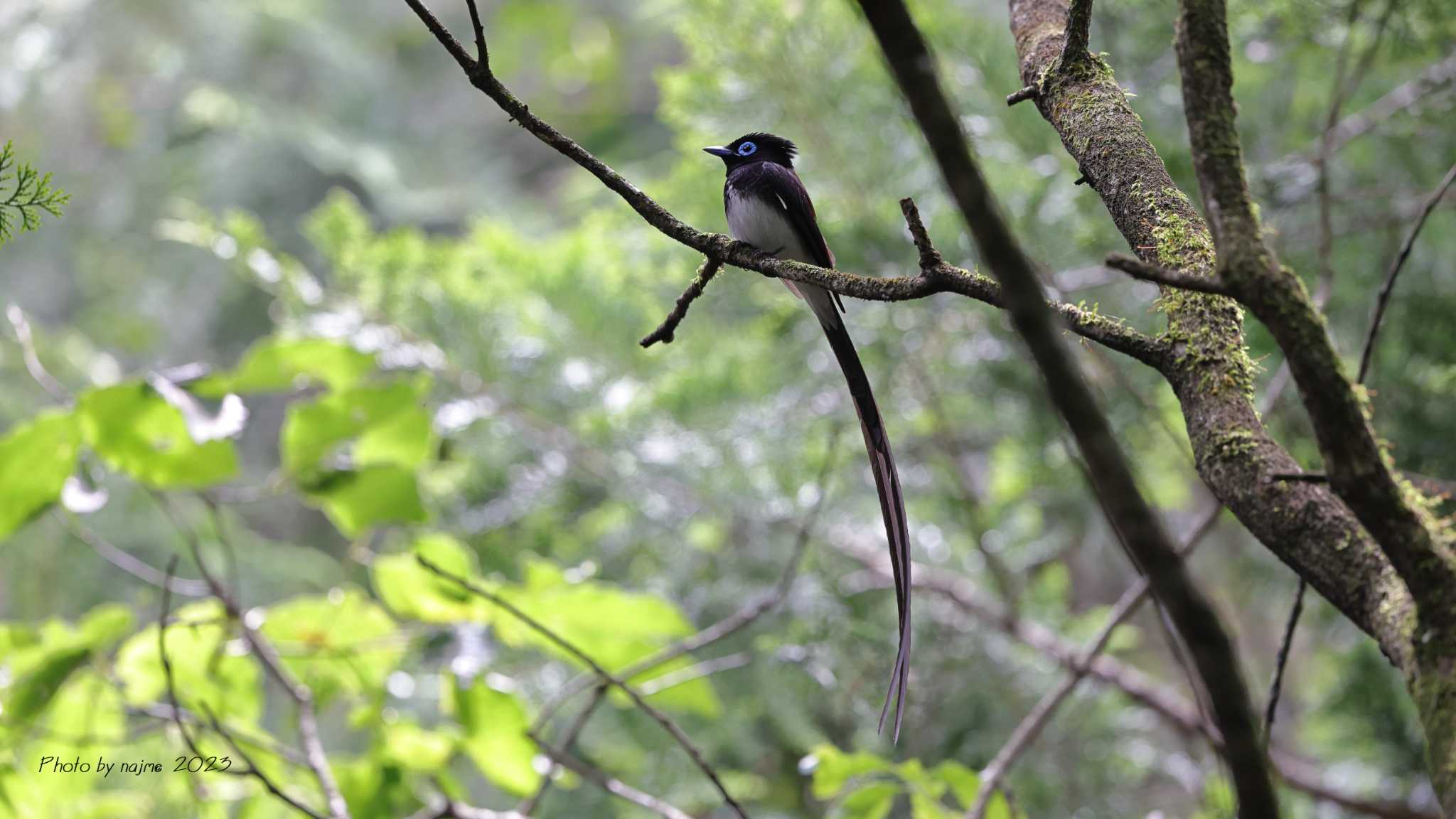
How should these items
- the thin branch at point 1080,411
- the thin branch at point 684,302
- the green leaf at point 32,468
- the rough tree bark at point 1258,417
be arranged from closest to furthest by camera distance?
the thin branch at point 1080,411
the rough tree bark at point 1258,417
the thin branch at point 684,302
the green leaf at point 32,468

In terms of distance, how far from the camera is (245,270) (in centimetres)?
278

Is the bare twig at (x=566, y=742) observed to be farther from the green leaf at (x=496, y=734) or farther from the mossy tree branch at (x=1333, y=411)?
the mossy tree branch at (x=1333, y=411)

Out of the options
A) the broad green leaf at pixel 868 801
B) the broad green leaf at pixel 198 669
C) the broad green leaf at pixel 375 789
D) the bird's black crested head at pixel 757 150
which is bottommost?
the broad green leaf at pixel 375 789

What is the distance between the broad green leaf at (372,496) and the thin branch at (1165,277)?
4.31 ft

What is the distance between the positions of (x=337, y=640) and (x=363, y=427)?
395mm

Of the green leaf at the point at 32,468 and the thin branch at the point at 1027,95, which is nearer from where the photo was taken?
the thin branch at the point at 1027,95

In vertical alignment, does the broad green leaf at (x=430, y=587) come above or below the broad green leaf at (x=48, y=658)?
above

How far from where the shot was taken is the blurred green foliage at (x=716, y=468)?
1.67m

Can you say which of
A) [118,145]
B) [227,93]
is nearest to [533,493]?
[227,93]

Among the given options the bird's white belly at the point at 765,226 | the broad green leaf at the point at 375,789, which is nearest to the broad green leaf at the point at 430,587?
the broad green leaf at the point at 375,789

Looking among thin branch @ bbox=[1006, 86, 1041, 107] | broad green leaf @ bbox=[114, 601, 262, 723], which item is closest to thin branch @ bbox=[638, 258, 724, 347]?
thin branch @ bbox=[1006, 86, 1041, 107]

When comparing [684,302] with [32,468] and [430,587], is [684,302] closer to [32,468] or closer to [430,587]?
[430,587]

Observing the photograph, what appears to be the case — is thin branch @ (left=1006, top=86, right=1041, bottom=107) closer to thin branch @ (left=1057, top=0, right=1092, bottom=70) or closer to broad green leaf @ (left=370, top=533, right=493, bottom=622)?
thin branch @ (left=1057, top=0, right=1092, bottom=70)

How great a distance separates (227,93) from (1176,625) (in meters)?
5.95
